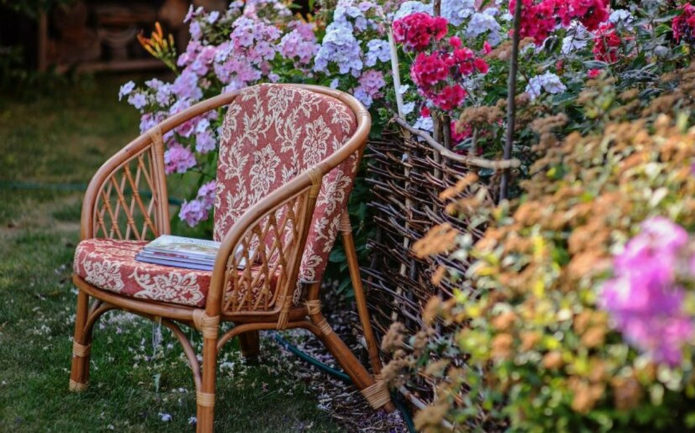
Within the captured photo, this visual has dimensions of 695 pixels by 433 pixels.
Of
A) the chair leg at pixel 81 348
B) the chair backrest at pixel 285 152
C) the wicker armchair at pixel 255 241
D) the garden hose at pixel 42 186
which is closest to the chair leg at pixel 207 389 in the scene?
the wicker armchair at pixel 255 241

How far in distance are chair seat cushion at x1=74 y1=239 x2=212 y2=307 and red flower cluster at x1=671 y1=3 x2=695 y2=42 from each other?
135cm

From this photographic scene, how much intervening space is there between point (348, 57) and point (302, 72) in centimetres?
34

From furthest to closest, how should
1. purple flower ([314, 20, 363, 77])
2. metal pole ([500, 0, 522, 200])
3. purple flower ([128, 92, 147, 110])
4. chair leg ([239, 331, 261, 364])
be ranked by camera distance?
purple flower ([128, 92, 147, 110]) < chair leg ([239, 331, 261, 364]) < purple flower ([314, 20, 363, 77]) < metal pole ([500, 0, 522, 200])

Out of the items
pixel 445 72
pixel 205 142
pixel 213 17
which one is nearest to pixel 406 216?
pixel 445 72

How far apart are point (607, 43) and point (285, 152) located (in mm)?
939

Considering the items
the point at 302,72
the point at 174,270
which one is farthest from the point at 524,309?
the point at 302,72

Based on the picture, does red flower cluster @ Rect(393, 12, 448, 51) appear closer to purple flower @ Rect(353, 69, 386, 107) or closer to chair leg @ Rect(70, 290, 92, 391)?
purple flower @ Rect(353, 69, 386, 107)

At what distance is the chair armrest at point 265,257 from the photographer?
2.17 m

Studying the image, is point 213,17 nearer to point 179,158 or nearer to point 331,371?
point 179,158

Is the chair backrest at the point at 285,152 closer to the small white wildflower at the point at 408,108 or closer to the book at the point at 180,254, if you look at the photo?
the small white wildflower at the point at 408,108

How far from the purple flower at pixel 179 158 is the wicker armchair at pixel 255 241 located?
51 cm

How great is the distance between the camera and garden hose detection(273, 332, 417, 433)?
258 cm

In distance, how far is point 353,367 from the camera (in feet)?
8.37

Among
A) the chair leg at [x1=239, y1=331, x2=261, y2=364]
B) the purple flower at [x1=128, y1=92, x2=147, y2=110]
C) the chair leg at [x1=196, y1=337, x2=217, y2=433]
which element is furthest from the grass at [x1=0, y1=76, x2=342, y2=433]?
the purple flower at [x1=128, y1=92, x2=147, y2=110]
